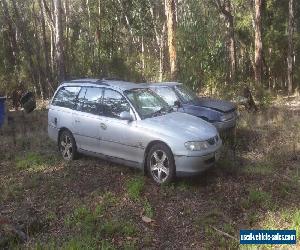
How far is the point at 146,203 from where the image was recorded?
6898mm

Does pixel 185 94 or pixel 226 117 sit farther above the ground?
pixel 185 94

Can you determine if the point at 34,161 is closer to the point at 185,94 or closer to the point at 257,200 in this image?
the point at 185,94

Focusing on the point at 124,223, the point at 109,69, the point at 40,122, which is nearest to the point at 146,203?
the point at 124,223

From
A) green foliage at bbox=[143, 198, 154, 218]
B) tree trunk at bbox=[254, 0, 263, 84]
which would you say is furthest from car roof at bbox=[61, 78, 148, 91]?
tree trunk at bbox=[254, 0, 263, 84]

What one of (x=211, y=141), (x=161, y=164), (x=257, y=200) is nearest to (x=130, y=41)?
(x=211, y=141)

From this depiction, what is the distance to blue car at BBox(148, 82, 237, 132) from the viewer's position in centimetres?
1020

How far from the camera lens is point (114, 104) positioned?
8383mm

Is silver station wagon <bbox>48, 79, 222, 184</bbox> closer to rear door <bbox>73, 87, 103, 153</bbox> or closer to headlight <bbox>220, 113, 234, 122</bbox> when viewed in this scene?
rear door <bbox>73, 87, 103, 153</bbox>

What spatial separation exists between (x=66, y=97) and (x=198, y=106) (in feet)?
10.7

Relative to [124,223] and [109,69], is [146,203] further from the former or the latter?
[109,69]

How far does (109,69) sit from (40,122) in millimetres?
16603

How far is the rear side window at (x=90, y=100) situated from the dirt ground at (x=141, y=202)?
117 cm

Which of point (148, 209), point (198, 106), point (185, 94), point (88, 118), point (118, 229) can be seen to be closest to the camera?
point (118, 229)

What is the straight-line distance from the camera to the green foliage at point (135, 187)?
716 centimetres
